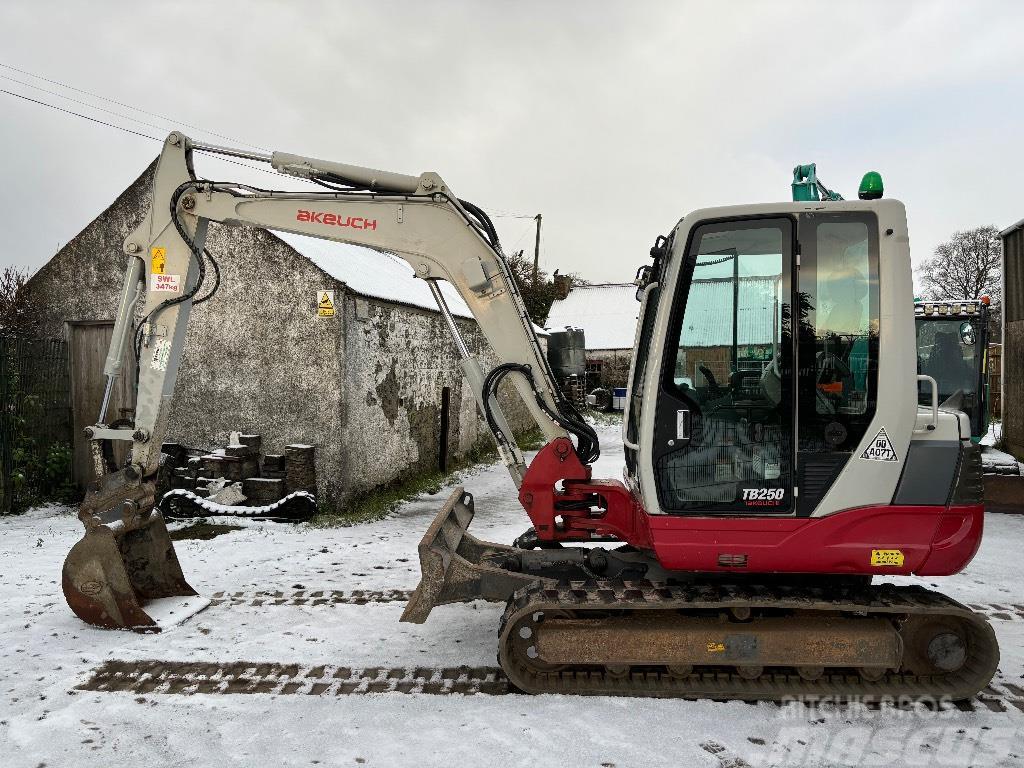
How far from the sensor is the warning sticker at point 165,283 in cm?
534

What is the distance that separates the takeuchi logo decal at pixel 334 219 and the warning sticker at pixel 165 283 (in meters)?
1.14

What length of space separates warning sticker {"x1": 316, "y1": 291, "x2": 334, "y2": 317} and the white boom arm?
3.38 meters

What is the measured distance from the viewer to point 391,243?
496 cm

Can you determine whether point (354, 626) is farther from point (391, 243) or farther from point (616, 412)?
point (616, 412)

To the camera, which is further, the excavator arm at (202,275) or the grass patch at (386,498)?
the grass patch at (386,498)

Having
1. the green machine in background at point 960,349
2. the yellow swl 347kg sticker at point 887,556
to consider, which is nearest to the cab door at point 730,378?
the yellow swl 347kg sticker at point 887,556

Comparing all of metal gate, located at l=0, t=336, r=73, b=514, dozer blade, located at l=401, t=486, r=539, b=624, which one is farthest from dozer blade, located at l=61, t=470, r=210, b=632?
metal gate, located at l=0, t=336, r=73, b=514

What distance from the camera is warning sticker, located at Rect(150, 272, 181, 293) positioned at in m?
5.34

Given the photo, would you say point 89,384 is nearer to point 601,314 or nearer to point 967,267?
point 601,314

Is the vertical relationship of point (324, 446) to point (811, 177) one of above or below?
below

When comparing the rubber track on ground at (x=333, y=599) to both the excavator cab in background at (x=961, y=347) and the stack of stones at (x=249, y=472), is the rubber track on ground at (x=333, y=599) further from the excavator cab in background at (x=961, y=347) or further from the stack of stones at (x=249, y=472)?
the excavator cab in background at (x=961, y=347)

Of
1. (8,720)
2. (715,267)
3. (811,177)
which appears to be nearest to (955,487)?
(715,267)

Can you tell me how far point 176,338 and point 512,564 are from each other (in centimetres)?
314

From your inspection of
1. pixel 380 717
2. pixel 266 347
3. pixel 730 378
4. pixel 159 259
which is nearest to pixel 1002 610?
pixel 730 378
